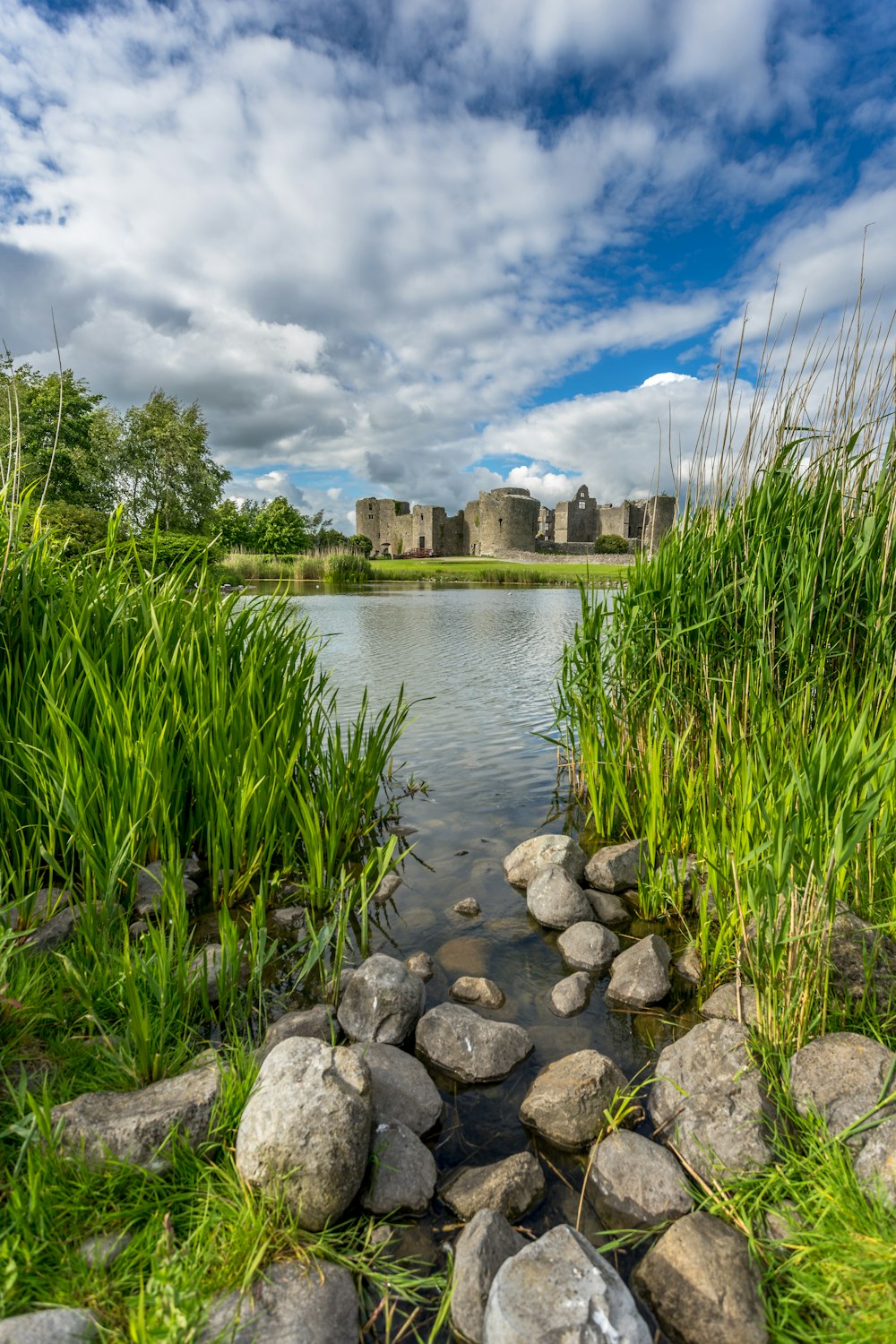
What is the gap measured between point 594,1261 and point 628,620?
A: 3184 mm

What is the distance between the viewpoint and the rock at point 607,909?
3.37 meters

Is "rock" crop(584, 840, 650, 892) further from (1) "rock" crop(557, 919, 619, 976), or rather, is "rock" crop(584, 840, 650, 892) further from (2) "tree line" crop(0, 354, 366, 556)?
(2) "tree line" crop(0, 354, 366, 556)

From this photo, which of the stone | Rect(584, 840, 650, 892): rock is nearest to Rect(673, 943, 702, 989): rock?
Rect(584, 840, 650, 892): rock

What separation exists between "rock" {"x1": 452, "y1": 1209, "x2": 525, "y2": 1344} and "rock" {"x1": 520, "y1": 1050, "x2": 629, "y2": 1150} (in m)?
0.40

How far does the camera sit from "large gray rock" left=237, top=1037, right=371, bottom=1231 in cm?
160

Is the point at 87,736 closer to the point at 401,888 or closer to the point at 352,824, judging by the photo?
the point at 352,824

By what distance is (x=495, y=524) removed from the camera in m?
55.1

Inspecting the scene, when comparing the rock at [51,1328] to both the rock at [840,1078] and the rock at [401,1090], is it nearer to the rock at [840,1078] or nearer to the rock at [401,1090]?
the rock at [401,1090]

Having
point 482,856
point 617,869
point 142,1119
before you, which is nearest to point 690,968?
point 617,869

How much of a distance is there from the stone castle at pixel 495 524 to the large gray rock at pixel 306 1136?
5345 centimetres

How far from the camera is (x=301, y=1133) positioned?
5.32 ft

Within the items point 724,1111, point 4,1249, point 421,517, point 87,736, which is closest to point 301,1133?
point 4,1249

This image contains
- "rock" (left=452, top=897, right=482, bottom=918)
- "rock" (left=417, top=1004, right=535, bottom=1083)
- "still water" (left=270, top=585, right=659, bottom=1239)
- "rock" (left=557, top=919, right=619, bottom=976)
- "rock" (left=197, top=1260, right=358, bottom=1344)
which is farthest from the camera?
"rock" (left=452, top=897, right=482, bottom=918)

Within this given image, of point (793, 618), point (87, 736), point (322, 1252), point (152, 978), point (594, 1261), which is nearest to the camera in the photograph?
point (594, 1261)
